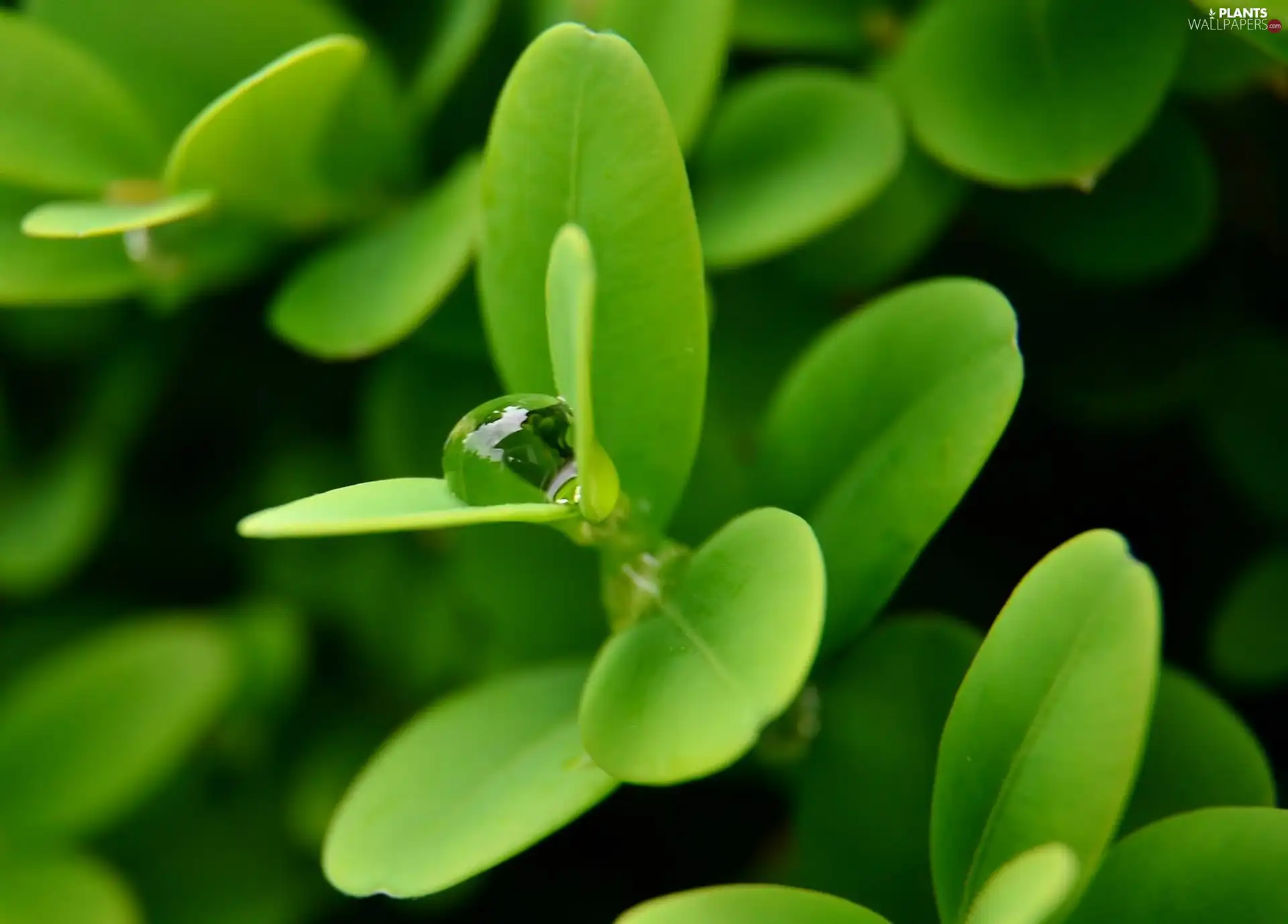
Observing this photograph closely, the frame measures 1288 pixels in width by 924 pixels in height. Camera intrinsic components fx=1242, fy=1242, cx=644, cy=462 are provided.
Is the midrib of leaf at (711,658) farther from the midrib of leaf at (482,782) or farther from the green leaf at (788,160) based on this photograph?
the green leaf at (788,160)

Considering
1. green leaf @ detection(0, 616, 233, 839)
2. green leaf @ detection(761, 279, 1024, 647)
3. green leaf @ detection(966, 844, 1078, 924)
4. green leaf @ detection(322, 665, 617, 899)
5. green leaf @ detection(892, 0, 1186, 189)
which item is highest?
green leaf @ detection(892, 0, 1186, 189)

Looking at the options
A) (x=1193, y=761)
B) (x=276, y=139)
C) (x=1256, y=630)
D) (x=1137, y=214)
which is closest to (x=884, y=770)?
(x=1193, y=761)

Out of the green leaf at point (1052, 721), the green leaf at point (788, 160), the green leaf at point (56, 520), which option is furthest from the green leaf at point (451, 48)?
the green leaf at point (1052, 721)

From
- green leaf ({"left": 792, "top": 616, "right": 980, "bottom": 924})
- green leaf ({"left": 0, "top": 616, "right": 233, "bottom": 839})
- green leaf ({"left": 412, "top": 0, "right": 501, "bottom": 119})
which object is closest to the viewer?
green leaf ({"left": 792, "top": 616, "right": 980, "bottom": 924})

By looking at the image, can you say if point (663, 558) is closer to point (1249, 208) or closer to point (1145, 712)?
point (1145, 712)

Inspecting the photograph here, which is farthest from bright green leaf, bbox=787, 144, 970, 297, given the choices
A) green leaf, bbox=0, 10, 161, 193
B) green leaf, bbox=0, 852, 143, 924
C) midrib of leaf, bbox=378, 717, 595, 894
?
green leaf, bbox=0, 852, 143, 924

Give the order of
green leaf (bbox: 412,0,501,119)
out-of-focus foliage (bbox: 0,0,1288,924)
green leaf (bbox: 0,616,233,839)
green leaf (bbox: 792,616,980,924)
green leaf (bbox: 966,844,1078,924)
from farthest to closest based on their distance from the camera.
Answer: green leaf (bbox: 0,616,233,839) < green leaf (bbox: 412,0,501,119) < green leaf (bbox: 792,616,980,924) < out-of-focus foliage (bbox: 0,0,1288,924) < green leaf (bbox: 966,844,1078,924)

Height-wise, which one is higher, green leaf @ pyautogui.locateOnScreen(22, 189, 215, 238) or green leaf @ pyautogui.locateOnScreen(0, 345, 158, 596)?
green leaf @ pyautogui.locateOnScreen(22, 189, 215, 238)

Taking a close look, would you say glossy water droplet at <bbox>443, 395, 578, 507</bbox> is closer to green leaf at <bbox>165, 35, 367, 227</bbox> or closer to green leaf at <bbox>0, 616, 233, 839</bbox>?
green leaf at <bbox>165, 35, 367, 227</bbox>
